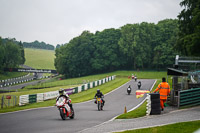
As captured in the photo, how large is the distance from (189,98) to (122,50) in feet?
247

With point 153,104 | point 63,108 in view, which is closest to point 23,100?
point 63,108

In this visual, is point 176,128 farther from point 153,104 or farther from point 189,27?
point 189,27

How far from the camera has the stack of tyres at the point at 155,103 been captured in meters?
13.5

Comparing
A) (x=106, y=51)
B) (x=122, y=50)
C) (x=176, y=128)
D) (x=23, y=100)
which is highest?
(x=122, y=50)

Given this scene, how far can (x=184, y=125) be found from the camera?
10312 mm

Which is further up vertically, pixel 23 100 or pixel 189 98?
pixel 189 98

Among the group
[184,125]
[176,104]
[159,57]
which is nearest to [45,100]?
[176,104]

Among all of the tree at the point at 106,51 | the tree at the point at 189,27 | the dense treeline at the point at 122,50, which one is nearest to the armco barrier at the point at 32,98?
the tree at the point at 189,27

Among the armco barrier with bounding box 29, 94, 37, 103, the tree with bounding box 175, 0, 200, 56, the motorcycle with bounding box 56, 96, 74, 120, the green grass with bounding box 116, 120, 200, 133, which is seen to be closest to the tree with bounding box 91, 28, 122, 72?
the tree with bounding box 175, 0, 200, 56

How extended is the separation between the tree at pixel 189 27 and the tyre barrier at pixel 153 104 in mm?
18211

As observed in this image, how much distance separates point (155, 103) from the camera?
13508 millimetres

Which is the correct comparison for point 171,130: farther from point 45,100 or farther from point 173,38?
point 173,38

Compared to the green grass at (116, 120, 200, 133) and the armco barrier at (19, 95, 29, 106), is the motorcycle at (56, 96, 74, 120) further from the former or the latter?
the armco barrier at (19, 95, 29, 106)

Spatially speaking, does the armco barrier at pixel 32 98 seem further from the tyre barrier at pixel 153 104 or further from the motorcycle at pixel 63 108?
the tyre barrier at pixel 153 104
